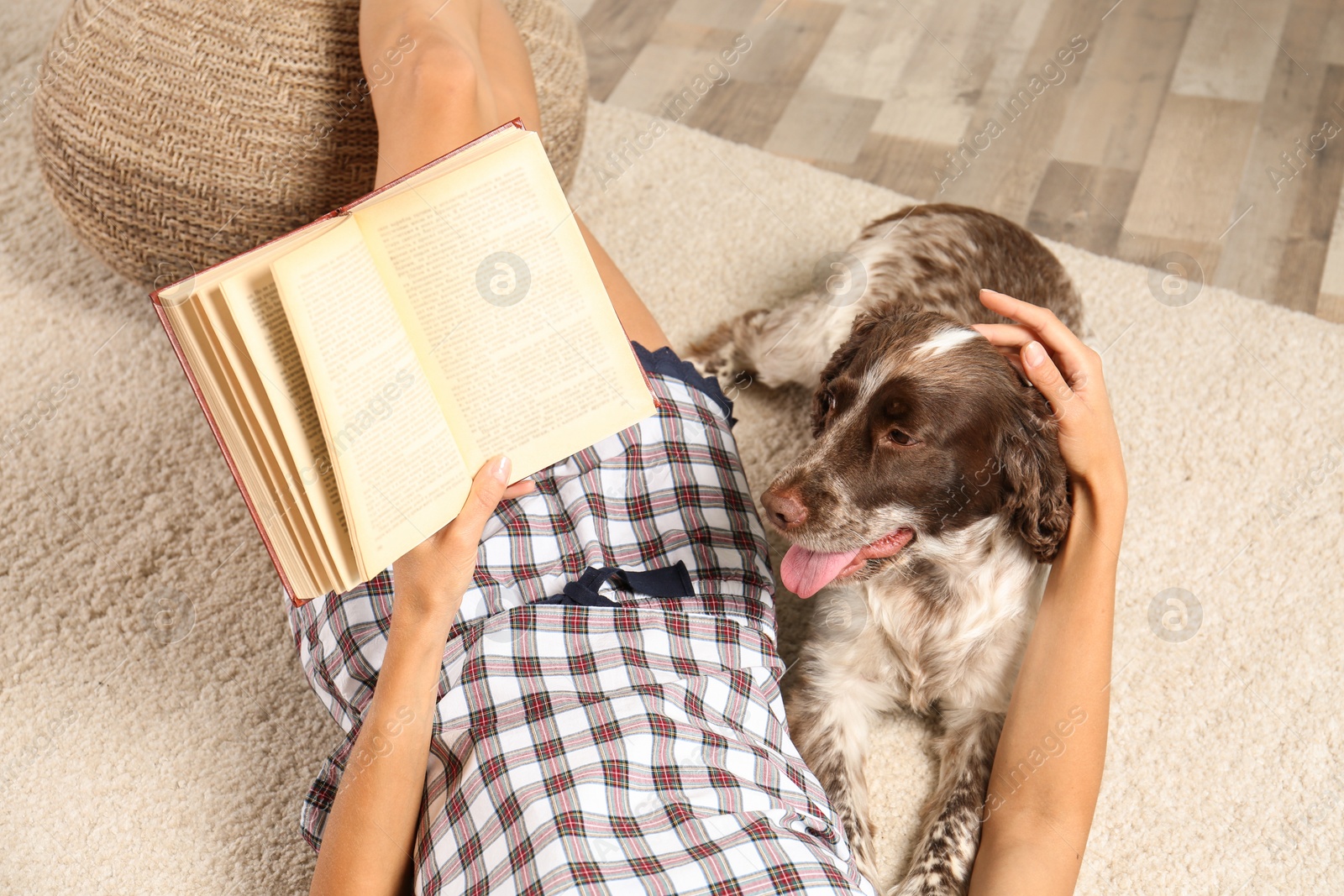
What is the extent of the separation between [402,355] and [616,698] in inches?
24.0

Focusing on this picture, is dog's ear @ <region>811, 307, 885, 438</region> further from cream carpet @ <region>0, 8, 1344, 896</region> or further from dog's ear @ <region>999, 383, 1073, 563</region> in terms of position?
cream carpet @ <region>0, 8, 1344, 896</region>

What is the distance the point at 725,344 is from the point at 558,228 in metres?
1.31

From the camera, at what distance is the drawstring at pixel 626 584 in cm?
167

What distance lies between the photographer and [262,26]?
218 cm

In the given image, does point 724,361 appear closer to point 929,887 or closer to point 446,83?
point 446,83

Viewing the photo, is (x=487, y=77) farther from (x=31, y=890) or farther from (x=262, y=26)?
(x=31, y=890)

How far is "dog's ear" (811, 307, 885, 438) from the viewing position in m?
1.81

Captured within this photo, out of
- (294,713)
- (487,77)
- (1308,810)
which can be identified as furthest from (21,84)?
(1308,810)

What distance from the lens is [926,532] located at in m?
1.73

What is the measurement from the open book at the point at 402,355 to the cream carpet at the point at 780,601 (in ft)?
2.99

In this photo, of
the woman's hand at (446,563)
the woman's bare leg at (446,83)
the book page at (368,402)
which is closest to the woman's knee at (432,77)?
the woman's bare leg at (446,83)

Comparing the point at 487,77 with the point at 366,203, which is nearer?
the point at 366,203

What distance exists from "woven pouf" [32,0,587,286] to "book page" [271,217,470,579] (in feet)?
3.63

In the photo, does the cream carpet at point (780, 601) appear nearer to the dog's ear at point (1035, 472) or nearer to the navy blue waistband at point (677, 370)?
the navy blue waistband at point (677, 370)
